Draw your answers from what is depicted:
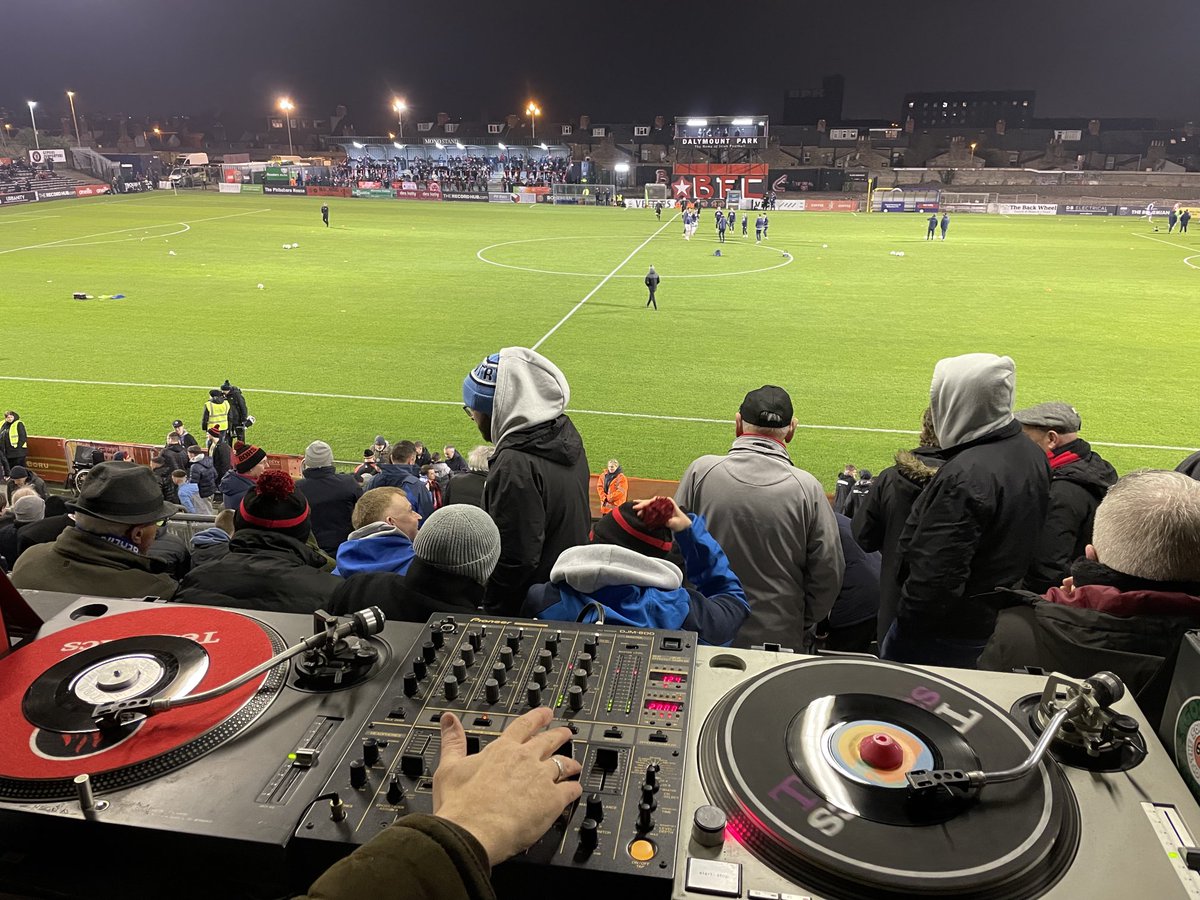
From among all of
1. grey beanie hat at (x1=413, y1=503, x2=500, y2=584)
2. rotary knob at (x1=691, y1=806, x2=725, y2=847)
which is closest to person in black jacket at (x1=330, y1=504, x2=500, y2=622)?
grey beanie hat at (x1=413, y1=503, x2=500, y2=584)

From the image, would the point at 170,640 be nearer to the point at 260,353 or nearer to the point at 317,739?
the point at 317,739

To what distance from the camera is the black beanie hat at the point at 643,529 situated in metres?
3.41

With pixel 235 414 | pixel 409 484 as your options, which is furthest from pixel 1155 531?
pixel 235 414

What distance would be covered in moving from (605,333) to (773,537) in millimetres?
15101

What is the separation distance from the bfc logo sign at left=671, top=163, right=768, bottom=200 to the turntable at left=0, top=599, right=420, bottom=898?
72.6 metres

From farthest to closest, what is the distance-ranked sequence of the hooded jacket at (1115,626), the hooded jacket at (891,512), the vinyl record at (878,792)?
the hooded jacket at (891,512)
the hooded jacket at (1115,626)
the vinyl record at (878,792)

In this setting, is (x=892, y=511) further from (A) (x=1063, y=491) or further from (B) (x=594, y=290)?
(B) (x=594, y=290)

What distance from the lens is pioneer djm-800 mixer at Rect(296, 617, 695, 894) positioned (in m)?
1.64

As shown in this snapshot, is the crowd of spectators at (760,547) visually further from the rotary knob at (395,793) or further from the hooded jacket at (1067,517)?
the rotary knob at (395,793)

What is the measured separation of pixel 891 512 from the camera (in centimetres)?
510

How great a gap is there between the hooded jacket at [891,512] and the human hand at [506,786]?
3.64 metres

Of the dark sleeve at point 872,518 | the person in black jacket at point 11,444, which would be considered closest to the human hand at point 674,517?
the dark sleeve at point 872,518

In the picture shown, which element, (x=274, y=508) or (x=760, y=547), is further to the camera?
(x=760, y=547)

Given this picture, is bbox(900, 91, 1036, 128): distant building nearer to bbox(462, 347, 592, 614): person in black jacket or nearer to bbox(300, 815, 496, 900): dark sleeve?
bbox(462, 347, 592, 614): person in black jacket
